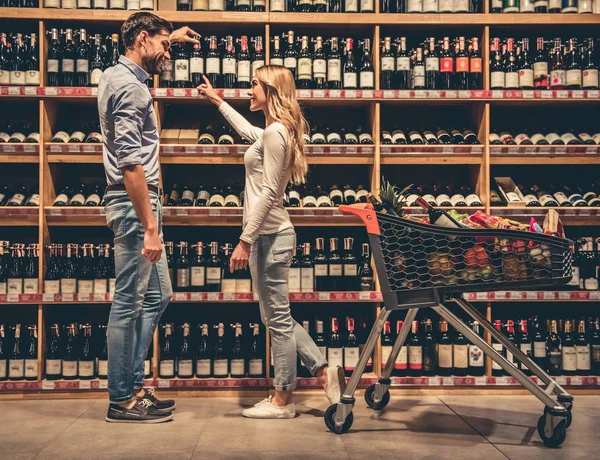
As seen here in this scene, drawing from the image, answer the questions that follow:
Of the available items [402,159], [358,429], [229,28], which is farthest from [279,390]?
[229,28]

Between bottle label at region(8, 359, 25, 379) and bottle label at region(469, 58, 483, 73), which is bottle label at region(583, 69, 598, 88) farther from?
bottle label at region(8, 359, 25, 379)

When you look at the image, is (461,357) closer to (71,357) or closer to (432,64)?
(432,64)

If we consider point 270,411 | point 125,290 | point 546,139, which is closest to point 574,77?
point 546,139

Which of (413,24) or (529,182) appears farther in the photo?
(529,182)

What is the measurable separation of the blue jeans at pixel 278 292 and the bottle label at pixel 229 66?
4.65ft

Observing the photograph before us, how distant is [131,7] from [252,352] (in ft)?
7.21

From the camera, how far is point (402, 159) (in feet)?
13.2

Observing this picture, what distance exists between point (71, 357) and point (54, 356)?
3.9 inches

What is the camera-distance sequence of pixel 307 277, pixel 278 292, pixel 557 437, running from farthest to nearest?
pixel 307 277, pixel 278 292, pixel 557 437

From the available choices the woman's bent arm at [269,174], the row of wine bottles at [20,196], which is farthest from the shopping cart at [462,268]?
the row of wine bottles at [20,196]

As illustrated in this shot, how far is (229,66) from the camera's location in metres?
4.04

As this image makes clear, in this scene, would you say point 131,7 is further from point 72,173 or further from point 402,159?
point 402,159

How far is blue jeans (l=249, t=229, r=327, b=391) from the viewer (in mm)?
3039

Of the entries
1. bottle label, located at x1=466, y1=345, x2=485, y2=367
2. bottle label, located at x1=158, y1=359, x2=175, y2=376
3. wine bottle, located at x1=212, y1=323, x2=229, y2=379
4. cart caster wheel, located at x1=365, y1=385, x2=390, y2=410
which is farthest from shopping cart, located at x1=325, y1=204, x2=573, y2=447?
bottle label, located at x1=158, y1=359, x2=175, y2=376
